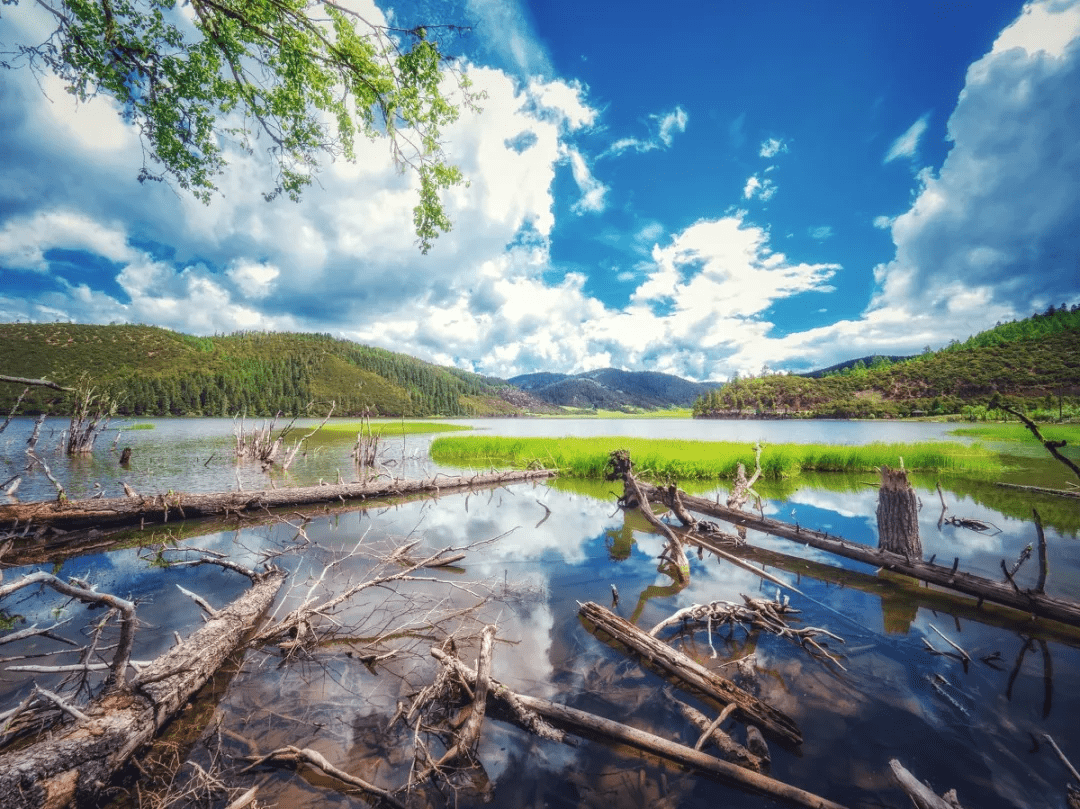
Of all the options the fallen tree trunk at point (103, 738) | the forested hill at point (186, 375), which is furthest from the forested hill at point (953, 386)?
the forested hill at point (186, 375)

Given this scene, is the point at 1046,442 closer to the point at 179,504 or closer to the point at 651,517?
the point at 651,517

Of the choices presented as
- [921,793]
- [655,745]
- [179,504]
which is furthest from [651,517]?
[179,504]

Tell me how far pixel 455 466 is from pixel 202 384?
147329 millimetres

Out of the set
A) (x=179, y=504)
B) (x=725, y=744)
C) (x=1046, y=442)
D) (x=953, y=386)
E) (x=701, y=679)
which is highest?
(x=953, y=386)

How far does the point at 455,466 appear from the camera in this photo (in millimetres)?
28906

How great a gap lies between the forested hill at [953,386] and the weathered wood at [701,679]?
85936mm

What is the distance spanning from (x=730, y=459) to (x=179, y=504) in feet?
82.1

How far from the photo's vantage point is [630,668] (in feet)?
20.0

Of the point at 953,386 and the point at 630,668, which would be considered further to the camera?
the point at 953,386

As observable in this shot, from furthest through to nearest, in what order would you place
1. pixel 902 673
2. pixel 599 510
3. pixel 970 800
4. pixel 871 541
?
pixel 599 510 → pixel 871 541 → pixel 902 673 → pixel 970 800

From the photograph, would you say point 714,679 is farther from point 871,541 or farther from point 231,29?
point 231,29

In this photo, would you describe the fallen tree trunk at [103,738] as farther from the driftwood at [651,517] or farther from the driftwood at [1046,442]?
the driftwood at [651,517]

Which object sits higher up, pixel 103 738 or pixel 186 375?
pixel 186 375

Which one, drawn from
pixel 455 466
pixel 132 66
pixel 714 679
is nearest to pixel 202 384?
pixel 455 466
